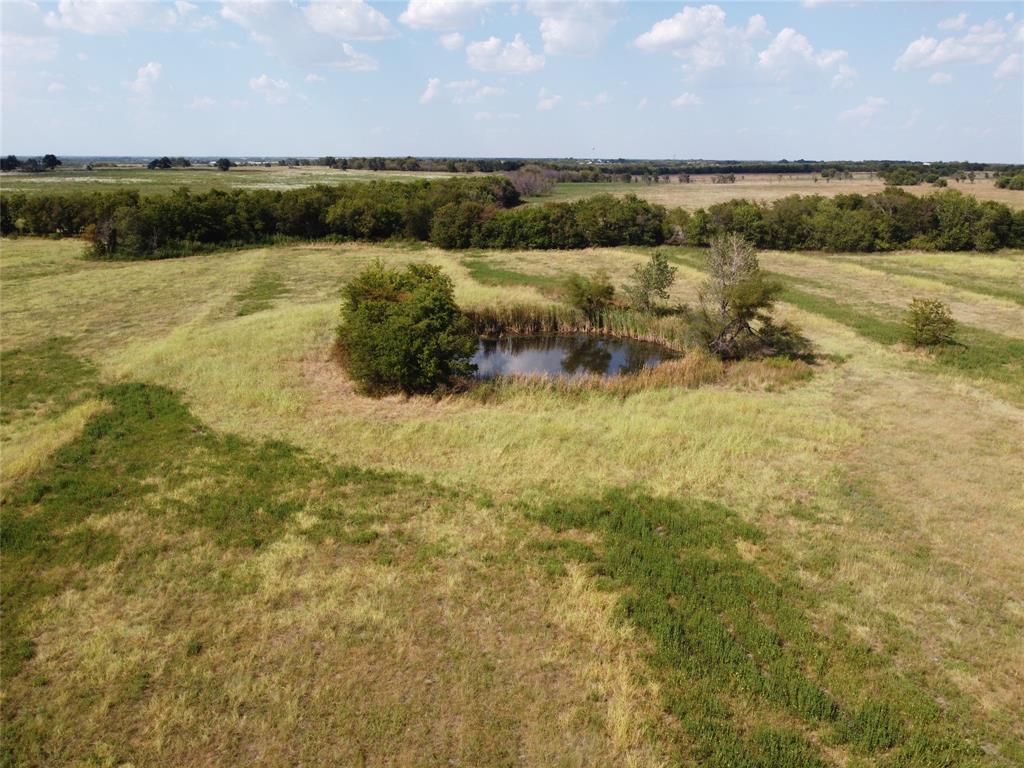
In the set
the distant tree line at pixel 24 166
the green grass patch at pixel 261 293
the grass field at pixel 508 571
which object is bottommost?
the grass field at pixel 508 571

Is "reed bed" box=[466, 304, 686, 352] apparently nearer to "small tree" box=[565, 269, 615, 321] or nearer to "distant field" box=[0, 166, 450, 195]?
"small tree" box=[565, 269, 615, 321]

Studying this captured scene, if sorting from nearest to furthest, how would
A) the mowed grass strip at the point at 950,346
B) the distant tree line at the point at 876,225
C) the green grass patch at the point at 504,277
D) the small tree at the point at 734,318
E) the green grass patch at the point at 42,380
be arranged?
the green grass patch at the point at 42,380 < the mowed grass strip at the point at 950,346 < the small tree at the point at 734,318 < the green grass patch at the point at 504,277 < the distant tree line at the point at 876,225

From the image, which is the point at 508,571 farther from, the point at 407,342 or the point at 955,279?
the point at 955,279

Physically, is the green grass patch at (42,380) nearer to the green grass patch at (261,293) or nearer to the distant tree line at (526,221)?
the green grass patch at (261,293)

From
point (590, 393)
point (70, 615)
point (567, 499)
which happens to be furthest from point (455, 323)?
point (70, 615)

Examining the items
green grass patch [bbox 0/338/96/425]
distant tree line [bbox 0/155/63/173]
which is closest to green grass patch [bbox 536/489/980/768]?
green grass patch [bbox 0/338/96/425]

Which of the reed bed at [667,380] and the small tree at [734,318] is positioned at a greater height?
the small tree at [734,318]

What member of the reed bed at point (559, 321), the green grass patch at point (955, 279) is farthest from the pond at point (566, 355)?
the green grass patch at point (955, 279)

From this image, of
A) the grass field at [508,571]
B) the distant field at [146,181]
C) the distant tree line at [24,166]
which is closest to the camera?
the grass field at [508,571]
